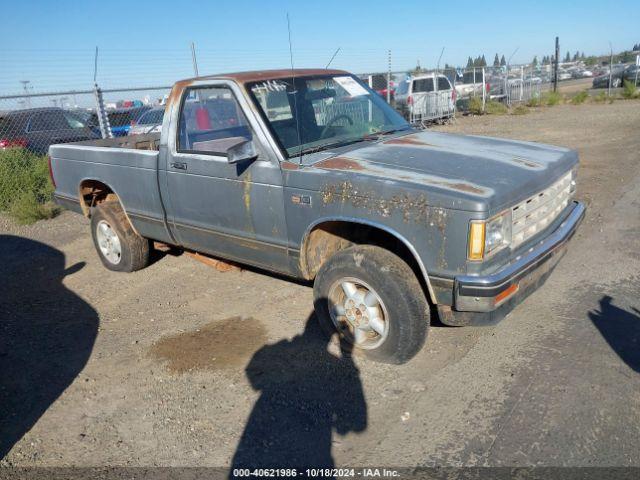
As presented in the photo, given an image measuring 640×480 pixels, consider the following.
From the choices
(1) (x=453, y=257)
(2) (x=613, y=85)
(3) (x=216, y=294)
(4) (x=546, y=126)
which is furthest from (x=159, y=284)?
(2) (x=613, y=85)

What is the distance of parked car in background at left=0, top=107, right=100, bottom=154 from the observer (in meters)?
10.5

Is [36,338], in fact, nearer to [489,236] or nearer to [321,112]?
[321,112]

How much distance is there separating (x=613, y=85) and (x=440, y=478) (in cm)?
3342

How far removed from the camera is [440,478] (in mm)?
2568

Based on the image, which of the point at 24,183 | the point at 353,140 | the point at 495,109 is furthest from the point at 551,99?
the point at 353,140

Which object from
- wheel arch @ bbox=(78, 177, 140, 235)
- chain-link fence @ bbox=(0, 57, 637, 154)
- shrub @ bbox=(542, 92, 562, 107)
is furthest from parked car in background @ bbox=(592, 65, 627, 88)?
wheel arch @ bbox=(78, 177, 140, 235)

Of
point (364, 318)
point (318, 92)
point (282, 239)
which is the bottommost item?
point (364, 318)

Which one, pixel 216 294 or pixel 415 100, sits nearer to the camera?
pixel 216 294

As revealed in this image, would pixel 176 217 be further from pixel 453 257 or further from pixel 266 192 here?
pixel 453 257

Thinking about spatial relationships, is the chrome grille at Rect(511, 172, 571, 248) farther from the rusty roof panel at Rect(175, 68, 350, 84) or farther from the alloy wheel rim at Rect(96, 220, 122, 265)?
the alloy wheel rim at Rect(96, 220, 122, 265)

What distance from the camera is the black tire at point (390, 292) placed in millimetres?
3277

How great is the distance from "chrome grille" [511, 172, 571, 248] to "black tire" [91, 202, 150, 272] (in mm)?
3856

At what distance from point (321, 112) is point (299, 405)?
2374mm

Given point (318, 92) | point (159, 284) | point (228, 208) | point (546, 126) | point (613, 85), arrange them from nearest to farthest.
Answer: point (228, 208) → point (318, 92) → point (159, 284) → point (546, 126) → point (613, 85)
